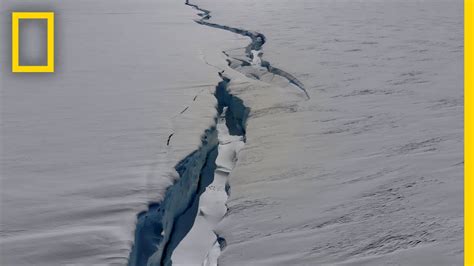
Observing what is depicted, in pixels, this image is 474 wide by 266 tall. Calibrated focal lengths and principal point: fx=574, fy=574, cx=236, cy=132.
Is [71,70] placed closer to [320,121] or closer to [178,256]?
[320,121]

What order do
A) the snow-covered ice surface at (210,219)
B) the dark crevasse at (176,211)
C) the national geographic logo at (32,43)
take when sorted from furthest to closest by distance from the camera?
1. the national geographic logo at (32,43)
2. the snow-covered ice surface at (210,219)
3. the dark crevasse at (176,211)

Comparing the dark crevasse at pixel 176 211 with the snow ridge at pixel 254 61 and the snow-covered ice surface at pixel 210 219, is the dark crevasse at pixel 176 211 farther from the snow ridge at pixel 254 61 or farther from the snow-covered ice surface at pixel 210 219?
the snow ridge at pixel 254 61

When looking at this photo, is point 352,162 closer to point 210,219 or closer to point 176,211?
point 210,219

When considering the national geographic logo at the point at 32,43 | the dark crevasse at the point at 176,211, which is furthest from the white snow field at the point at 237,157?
the national geographic logo at the point at 32,43

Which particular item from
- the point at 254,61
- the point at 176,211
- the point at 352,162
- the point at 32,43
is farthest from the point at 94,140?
the point at 32,43

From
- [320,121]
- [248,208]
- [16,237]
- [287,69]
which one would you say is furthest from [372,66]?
[16,237]

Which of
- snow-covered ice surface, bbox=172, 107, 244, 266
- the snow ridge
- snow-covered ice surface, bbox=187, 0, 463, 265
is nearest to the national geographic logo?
the snow ridge
